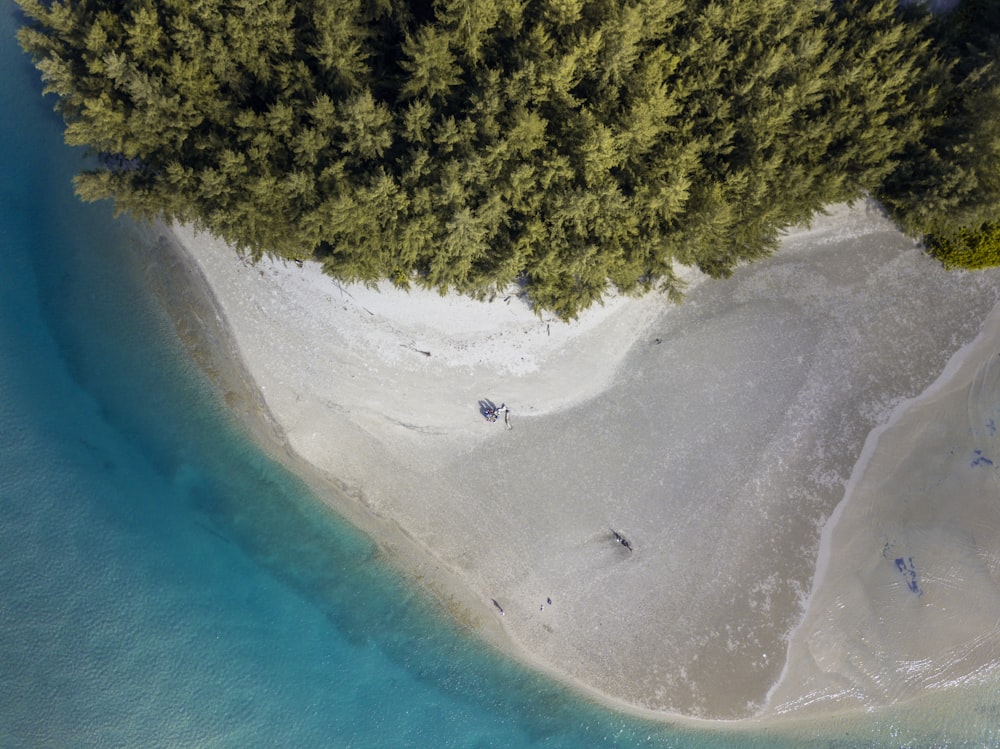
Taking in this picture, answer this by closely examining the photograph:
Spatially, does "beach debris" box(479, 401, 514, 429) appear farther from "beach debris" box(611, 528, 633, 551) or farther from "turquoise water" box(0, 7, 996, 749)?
"turquoise water" box(0, 7, 996, 749)

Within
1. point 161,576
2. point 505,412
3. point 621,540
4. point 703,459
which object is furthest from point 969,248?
point 161,576

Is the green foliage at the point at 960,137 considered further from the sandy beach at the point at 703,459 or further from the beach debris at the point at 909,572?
the beach debris at the point at 909,572

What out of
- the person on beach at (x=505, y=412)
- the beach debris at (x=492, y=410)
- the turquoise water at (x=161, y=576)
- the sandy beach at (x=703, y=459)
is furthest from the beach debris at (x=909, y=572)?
the beach debris at (x=492, y=410)

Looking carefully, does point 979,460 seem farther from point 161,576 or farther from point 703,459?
point 161,576

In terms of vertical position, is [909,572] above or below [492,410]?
above

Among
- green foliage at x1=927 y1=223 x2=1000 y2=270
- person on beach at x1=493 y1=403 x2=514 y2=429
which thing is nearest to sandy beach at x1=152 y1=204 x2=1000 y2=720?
person on beach at x1=493 y1=403 x2=514 y2=429

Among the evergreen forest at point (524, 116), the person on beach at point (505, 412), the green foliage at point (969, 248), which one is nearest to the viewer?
A: the evergreen forest at point (524, 116)

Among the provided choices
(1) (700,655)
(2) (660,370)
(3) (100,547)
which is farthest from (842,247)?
(3) (100,547)
